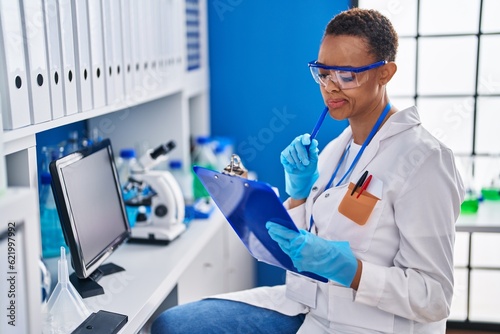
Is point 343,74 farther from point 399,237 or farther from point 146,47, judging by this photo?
point 146,47

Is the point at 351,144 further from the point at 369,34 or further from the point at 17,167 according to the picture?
the point at 17,167

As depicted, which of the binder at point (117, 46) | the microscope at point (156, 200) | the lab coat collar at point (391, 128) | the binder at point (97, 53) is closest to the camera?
the lab coat collar at point (391, 128)

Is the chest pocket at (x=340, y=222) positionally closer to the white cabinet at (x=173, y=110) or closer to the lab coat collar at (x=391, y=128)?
the lab coat collar at (x=391, y=128)

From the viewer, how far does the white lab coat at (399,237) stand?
1.41 meters

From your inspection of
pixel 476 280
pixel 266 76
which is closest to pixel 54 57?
pixel 266 76

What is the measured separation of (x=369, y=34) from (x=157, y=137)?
133 cm

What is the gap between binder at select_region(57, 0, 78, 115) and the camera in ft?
5.08

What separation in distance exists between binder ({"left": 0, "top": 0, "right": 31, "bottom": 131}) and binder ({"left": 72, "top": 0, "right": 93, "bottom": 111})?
27cm

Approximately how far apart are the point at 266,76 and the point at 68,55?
1441 mm

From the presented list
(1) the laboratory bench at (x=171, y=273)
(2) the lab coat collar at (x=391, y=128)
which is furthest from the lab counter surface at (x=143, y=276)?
(2) the lab coat collar at (x=391, y=128)

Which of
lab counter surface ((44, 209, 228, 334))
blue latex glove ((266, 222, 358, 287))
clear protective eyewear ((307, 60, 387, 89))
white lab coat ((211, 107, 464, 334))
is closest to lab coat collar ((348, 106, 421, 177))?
white lab coat ((211, 107, 464, 334))

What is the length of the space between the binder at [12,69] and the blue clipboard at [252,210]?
457 millimetres

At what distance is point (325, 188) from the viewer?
5.63 feet

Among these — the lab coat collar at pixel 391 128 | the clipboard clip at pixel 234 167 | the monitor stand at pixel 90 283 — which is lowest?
the monitor stand at pixel 90 283
